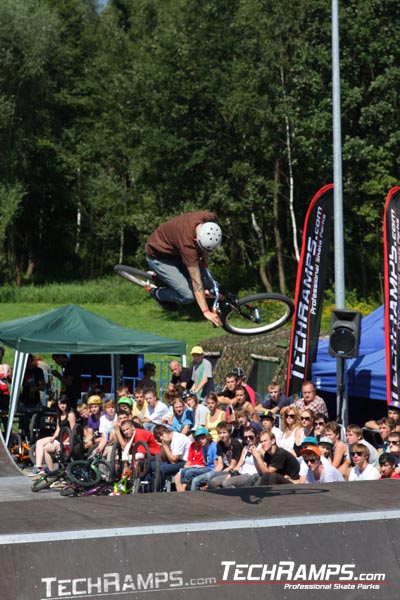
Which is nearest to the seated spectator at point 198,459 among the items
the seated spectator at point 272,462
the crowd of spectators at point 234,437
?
the crowd of spectators at point 234,437

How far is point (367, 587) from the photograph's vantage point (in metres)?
8.53

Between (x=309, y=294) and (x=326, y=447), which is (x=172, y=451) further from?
(x=309, y=294)

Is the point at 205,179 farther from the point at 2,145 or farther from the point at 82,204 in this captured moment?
the point at 82,204

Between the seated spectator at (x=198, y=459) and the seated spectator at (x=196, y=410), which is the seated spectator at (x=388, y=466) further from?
the seated spectator at (x=196, y=410)

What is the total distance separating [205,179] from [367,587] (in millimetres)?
30594

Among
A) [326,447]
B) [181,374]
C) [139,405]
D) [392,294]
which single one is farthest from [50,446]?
[392,294]

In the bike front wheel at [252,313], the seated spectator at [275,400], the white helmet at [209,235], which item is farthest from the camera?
the seated spectator at [275,400]

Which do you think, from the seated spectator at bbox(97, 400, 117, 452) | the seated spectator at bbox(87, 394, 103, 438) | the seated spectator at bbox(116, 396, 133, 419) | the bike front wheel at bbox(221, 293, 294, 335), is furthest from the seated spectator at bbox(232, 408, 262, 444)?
the seated spectator at bbox(87, 394, 103, 438)

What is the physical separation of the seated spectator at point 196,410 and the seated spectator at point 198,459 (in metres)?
1.17

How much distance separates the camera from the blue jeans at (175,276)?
9.04 metres

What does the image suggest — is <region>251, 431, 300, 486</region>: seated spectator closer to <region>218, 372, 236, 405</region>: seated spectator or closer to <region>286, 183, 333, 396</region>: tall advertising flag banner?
<region>218, 372, 236, 405</region>: seated spectator

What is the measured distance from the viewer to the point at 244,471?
11930 mm

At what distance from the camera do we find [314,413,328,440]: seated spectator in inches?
495

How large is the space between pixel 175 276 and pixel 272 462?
135 inches
